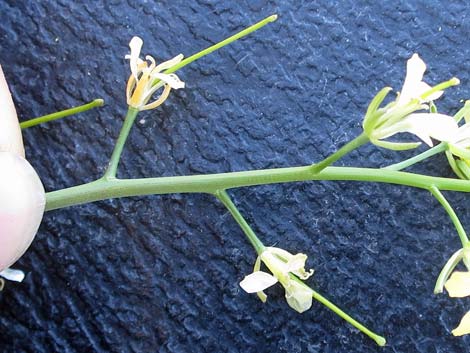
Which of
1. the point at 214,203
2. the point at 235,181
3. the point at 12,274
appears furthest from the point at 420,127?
the point at 12,274

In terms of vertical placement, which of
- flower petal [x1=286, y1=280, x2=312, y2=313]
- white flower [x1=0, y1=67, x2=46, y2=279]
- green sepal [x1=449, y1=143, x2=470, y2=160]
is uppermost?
white flower [x1=0, y1=67, x2=46, y2=279]

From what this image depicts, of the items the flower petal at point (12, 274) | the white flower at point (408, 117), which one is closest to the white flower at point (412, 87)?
the white flower at point (408, 117)

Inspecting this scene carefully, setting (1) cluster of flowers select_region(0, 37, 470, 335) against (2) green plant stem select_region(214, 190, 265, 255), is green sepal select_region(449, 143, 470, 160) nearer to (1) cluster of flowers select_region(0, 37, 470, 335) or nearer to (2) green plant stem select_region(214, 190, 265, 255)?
(1) cluster of flowers select_region(0, 37, 470, 335)

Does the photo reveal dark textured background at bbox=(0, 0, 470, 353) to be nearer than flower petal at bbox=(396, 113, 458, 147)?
No

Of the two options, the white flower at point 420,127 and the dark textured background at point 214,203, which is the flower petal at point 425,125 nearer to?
the white flower at point 420,127

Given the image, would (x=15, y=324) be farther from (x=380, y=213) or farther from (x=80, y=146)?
(x=380, y=213)

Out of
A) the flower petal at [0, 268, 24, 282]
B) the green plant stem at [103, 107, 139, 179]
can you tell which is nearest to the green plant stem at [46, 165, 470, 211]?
the green plant stem at [103, 107, 139, 179]

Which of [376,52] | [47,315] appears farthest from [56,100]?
[376,52]
